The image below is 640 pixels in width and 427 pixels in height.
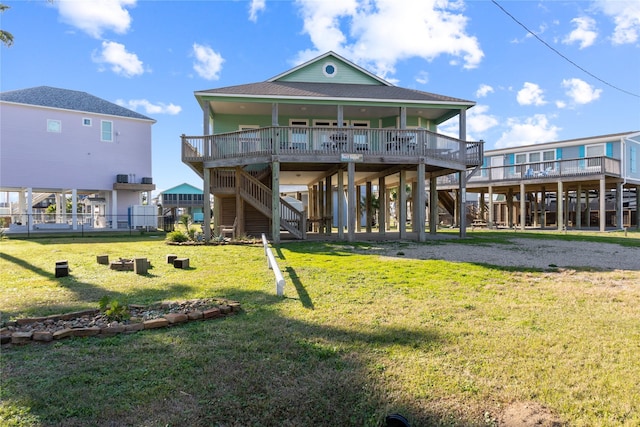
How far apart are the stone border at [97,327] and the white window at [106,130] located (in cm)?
2520

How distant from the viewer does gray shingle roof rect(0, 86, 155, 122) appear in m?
24.3

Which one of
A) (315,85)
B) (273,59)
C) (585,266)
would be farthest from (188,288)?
(273,59)

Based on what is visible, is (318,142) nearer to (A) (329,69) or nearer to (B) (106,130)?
(A) (329,69)

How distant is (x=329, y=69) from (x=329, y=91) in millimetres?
2939

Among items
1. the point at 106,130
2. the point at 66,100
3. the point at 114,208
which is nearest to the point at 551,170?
the point at 114,208

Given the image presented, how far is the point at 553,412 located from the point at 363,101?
14193 mm

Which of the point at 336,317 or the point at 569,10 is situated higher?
the point at 569,10

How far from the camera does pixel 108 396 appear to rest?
112 inches

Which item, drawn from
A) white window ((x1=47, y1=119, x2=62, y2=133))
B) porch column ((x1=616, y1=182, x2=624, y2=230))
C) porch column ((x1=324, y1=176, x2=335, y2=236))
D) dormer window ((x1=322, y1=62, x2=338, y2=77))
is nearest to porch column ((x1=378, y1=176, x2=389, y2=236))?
porch column ((x1=324, y1=176, x2=335, y2=236))

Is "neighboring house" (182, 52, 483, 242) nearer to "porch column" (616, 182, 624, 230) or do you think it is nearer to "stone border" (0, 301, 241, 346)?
"stone border" (0, 301, 241, 346)

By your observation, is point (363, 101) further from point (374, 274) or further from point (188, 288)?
point (188, 288)

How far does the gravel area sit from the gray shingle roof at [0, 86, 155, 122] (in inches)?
930

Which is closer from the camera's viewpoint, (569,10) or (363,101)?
(569,10)

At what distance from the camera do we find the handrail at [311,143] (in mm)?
14133
